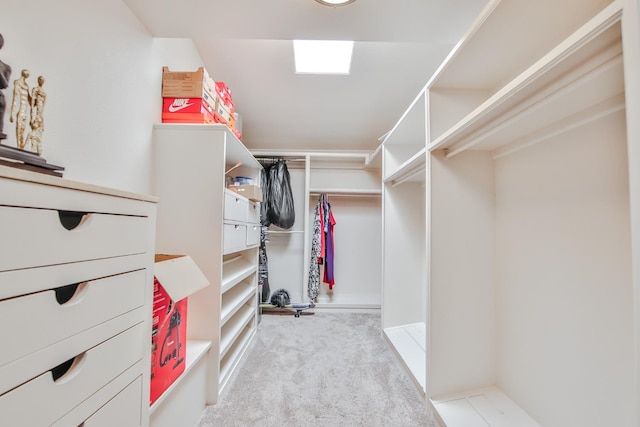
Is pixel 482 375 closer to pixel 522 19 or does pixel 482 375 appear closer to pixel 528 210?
pixel 528 210

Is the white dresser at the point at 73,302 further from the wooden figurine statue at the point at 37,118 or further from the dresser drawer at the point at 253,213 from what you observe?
the dresser drawer at the point at 253,213

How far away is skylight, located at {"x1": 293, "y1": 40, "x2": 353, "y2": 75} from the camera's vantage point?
2.11 meters

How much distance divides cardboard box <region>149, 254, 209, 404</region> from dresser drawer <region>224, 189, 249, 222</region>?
0.44m

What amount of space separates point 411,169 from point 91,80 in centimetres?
187

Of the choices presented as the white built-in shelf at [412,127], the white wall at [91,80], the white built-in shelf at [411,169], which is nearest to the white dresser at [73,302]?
the white wall at [91,80]

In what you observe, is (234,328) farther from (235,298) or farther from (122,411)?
(122,411)

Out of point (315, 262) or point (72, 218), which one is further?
point (315, 262)

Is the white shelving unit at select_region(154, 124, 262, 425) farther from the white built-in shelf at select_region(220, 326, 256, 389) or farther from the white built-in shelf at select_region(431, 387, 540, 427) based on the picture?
the white built-in shelf at select_region(431, 387, 540, 427)

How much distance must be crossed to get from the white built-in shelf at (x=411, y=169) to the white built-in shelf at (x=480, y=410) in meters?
1.32

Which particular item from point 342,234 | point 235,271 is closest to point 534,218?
point 235,271

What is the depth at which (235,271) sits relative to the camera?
2006 millimetres

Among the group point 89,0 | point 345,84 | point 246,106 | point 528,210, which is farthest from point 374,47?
point 89,0

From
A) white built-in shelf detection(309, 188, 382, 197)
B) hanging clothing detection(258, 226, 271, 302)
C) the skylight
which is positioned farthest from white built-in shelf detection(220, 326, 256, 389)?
the skylight

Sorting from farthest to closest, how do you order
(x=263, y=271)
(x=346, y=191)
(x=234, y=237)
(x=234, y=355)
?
(x=346, y=191) → (x=263, y=271) → (x=234, y=355) → (x=234, y=237)
